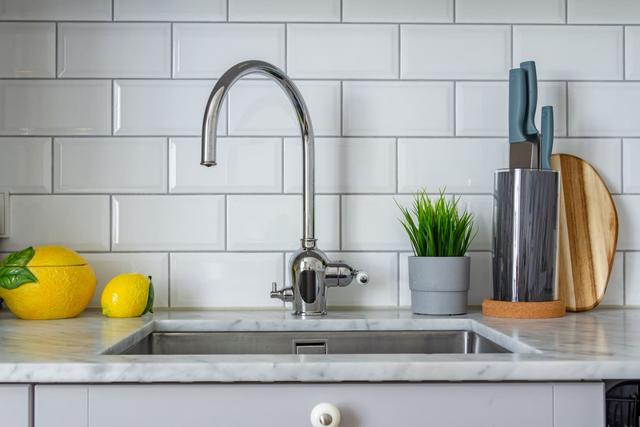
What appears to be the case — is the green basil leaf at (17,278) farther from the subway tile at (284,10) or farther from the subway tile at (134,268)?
the subway tile at (284,10)

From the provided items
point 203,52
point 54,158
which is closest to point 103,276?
point 54,158

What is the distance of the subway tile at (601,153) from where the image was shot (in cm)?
140

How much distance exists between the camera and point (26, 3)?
1.38 meters

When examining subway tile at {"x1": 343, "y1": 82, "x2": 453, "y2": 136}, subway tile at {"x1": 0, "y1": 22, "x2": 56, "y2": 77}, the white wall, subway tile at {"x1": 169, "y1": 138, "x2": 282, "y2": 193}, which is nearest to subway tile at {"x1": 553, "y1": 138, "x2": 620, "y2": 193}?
the white wall

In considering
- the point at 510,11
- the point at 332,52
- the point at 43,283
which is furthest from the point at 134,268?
the point at 510,11

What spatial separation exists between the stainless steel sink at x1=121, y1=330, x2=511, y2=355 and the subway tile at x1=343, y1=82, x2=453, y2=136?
42cm

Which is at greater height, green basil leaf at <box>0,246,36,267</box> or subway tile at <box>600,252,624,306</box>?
green basil leaf at <box>0,246,36,267</box>

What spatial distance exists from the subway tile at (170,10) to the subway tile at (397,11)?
26 cm

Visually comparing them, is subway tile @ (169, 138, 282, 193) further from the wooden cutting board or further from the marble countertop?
the wooden cutting board

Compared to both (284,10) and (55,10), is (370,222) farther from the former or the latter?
(55,10)

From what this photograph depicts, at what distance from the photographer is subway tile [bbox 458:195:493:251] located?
1.38 meters

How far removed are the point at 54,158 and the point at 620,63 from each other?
3.83ft

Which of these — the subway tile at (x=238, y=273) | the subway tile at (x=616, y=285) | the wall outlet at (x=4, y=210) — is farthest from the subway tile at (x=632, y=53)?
the wall outlet at (x=4, y=210)

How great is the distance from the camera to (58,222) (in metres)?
1.36
